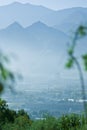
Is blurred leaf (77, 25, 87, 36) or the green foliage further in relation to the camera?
the green foliage

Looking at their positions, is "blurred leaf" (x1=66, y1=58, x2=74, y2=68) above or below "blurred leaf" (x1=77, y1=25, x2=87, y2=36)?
below

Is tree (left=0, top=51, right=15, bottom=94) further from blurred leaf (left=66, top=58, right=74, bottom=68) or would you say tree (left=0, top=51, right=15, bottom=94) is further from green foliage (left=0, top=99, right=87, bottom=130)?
green foliage (left=0, top=99, right=87, bottom=130)

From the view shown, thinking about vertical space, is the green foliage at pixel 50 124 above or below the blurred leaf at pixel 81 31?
below

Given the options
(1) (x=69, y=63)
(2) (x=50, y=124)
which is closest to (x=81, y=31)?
(1) (x=69, y=63)

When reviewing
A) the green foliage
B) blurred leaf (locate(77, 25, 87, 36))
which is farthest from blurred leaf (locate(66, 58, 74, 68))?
the green foliage

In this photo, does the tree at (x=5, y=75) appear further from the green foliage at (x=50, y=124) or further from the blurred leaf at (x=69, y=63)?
the green foliage at (x=50, y=124)

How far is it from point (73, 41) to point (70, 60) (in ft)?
0.32

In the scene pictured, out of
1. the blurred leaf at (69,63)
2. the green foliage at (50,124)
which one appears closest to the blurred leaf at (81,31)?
the blurred leaf at (69,63)

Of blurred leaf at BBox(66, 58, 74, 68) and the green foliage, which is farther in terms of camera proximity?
the green foliage

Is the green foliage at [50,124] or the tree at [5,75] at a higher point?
the tree at [5,75]

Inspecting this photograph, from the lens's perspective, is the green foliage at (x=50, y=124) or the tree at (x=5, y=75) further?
the green foliage at (x=50, y=124)

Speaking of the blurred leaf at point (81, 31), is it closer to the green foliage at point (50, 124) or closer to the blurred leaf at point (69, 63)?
the blurred leaf at point (69, 63)

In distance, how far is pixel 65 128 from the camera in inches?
463

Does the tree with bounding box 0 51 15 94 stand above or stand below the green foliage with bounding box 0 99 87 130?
above
